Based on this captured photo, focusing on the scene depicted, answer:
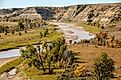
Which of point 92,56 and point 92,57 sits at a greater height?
point 92,56

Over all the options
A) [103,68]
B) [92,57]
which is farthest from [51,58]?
[103,68]

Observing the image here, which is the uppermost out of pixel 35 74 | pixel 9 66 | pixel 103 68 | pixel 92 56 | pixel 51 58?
pixel 51 58

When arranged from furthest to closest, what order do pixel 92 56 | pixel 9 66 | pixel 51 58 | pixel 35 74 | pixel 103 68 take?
pixel 92 56, pixel 9 66, pixel 51 58, pixel 35 74, pixel 103 68

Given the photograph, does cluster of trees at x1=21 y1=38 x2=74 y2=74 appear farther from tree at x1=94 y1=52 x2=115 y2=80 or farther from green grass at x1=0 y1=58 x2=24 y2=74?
tree at x1=94 y1=52 x2=115 y2=80

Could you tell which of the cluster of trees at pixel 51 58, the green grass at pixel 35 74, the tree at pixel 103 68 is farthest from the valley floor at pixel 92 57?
the tree at pixel 103 68

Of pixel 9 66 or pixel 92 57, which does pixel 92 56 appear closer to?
pixel 92 57

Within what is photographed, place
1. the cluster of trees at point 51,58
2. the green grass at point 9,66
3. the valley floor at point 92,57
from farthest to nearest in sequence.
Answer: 1. the green grass at point 9,66
2. the valley floor at point 92,57
3. the cluster of trees at point 51,58

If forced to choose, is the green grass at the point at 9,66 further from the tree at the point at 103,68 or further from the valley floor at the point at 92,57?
the tree at the point at 103,68

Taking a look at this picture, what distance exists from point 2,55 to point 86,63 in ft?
147

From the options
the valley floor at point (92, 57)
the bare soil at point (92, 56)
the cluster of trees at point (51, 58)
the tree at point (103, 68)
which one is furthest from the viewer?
the bare soil at point (92, 56)

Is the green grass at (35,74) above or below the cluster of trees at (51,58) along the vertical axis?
below

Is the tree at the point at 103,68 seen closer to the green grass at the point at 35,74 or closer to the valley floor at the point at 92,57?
the green grass at the point at 35,74

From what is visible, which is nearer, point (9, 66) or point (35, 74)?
point (35, 74)

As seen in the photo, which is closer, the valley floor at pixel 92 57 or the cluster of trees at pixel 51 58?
the cluster of trees at pixel 51 58
